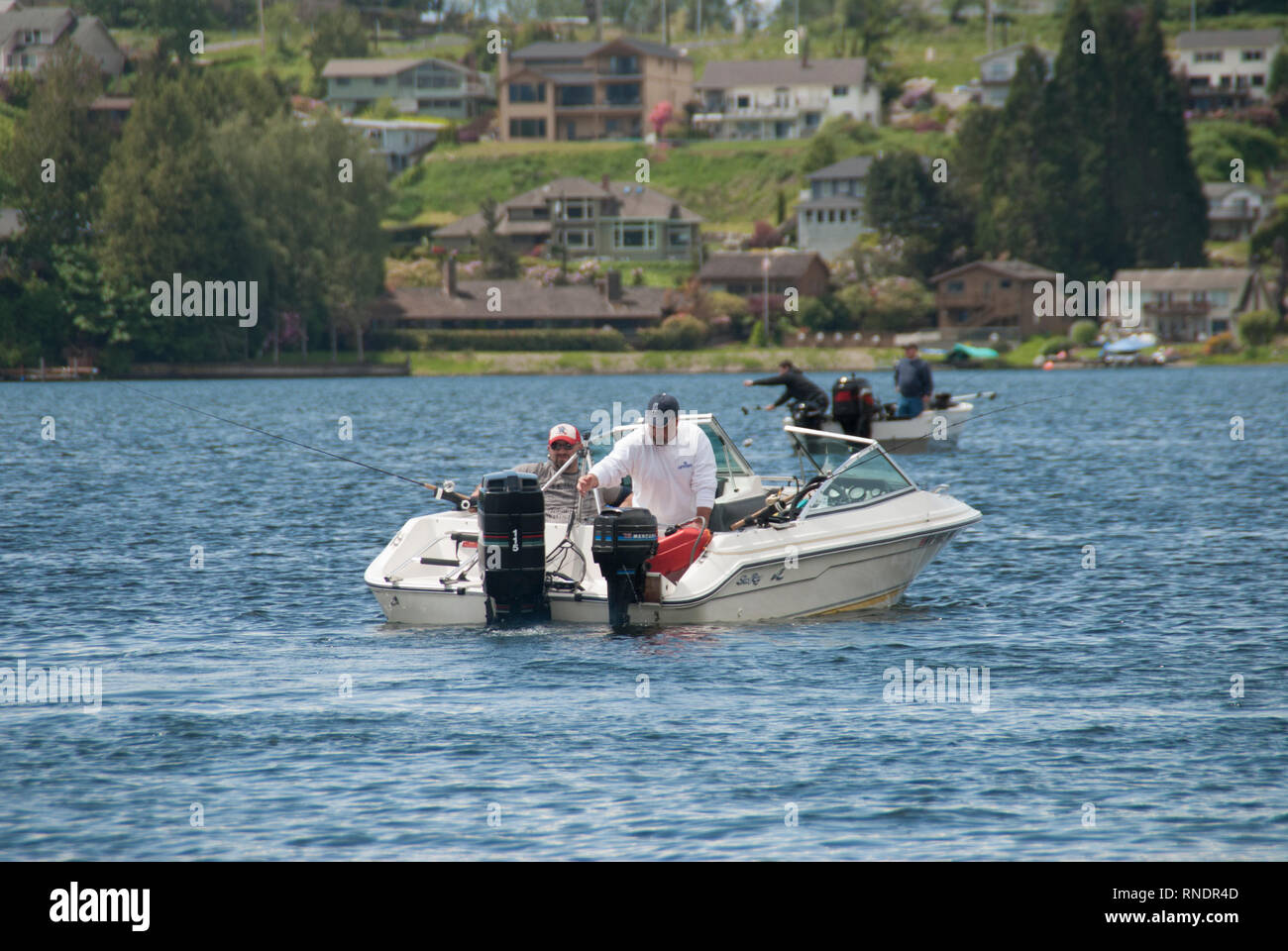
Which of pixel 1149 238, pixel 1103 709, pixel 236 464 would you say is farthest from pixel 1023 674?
pixel 1149 238

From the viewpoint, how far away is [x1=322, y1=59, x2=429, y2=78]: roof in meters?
180

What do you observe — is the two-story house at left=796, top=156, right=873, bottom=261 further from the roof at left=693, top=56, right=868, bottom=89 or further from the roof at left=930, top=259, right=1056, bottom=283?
the roof at left=693, top=56, right=868, bottom=89

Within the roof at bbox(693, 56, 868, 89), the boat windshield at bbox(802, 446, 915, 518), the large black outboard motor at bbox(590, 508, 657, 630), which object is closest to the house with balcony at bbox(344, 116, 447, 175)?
the roof at bbox(693, 56, 868, 89)

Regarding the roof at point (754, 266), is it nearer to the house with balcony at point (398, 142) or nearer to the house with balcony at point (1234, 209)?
the house with balcony at point (1234, 209)

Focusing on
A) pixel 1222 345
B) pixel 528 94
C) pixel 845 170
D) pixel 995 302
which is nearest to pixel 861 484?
pixel 995 302

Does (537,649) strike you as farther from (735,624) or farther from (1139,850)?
(1139,850)

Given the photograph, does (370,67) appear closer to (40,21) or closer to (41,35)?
(41,35)

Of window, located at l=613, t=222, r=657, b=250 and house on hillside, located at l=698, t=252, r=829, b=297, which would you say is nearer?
house on hillside, located at l=698, t=252, r=829, b=297

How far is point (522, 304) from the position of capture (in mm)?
118250

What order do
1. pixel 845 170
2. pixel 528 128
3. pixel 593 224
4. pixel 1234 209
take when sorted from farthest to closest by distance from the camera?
pixel 528 128
pixel 845 170
pixel 593 224
pixel 1234 209

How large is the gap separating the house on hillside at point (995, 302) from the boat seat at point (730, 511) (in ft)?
329

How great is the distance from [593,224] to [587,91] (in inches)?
1489

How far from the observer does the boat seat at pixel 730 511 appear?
17453mm

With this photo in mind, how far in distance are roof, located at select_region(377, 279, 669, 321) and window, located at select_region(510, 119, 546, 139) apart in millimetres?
55445
